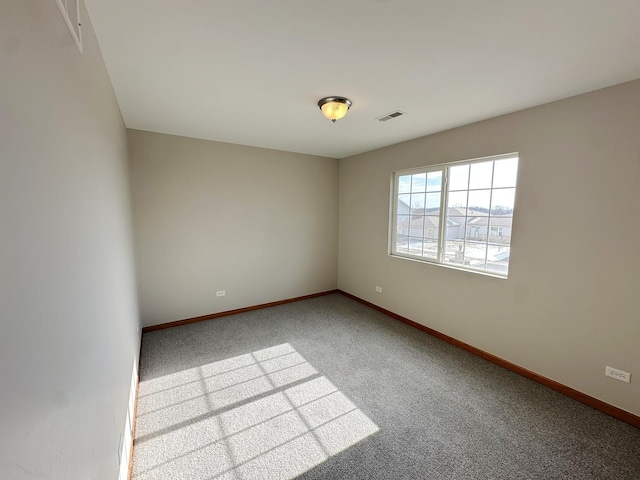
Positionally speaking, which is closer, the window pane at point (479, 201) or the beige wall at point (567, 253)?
the beige wall at point (567, 253)

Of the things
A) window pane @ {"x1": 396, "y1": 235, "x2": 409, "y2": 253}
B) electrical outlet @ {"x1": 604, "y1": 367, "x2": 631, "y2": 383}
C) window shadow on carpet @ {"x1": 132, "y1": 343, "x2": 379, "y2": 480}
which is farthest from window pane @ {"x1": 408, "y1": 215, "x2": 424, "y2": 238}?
window shadow on carpet @ {"x1": 132, "y1": 343, "x2": 379, "y2": 480}

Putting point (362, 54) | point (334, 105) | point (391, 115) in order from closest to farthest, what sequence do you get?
1. point (362, 54)
2. point (334, 105)
3. point (391, 115)

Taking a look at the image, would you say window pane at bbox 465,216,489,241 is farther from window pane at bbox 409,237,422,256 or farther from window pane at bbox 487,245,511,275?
window pane at bbox 409,237,422,256

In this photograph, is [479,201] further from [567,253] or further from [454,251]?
[567,253]

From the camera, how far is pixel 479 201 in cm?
299

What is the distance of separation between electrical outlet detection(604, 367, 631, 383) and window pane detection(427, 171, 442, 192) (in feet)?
7.22

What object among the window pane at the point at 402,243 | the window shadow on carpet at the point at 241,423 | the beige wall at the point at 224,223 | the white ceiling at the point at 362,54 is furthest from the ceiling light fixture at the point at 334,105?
the window shadow on carpet at the point at 241,423

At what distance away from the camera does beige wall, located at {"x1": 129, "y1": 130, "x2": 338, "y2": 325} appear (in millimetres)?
3432

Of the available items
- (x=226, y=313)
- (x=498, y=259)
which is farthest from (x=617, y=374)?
(x=226, y=313)

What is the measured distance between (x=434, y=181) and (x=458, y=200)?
414 mm

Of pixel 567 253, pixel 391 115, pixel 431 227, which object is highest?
pixel 391 115

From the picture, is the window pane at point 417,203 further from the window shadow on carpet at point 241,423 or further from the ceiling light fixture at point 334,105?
the window shadow on carpet at point 241,423

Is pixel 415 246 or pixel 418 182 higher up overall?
pixel 418 182

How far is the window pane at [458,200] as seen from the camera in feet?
10.3
